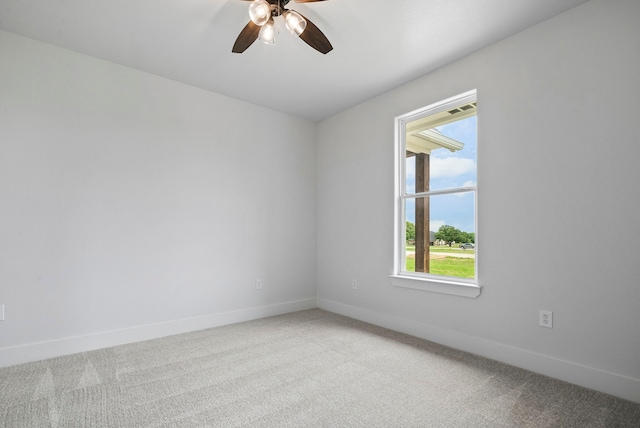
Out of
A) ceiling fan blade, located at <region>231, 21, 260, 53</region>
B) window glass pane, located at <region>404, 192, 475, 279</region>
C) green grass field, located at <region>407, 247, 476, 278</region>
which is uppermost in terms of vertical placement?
ceiling fan blade, located at <region>231, 21, 260, 53</region>

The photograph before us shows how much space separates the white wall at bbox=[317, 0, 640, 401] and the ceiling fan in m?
1.49

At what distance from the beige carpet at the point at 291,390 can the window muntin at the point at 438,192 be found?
2.62 feet

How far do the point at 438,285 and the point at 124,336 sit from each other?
9.70 ft

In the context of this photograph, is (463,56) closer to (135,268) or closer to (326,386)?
(326,386)

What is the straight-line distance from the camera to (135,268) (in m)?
3.14

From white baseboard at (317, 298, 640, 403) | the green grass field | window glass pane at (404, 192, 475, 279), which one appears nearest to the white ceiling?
window glass pane at (404, 192, 475, 279)

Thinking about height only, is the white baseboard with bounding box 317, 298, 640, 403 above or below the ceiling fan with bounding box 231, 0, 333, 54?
below

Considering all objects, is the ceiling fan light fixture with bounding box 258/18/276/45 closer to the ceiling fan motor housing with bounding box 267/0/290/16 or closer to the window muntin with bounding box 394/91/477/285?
the ceiling fan motor housing with bounding box 267/0/290/16

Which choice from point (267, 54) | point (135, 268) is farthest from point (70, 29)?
point (135, 268)

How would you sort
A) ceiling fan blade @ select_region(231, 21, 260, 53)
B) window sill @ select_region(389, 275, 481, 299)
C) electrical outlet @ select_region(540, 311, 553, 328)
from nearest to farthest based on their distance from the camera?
1. ceiling fan blade @ select_region(231, 21, 260, 53)
2. electrical outlet @ select_region(540, 311, 553, 328)
3. window sill @ select_region(389, 275, 481, 299)

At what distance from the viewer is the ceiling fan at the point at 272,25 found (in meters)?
2.01

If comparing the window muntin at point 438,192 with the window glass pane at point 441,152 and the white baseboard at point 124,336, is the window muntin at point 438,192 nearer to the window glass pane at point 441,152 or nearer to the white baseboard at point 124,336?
the window glass pane at point 441,152

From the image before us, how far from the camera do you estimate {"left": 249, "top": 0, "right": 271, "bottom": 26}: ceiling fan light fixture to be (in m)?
1.98

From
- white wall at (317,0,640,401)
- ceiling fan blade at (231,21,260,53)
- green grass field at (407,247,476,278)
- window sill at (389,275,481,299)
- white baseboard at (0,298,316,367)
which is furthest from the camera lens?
green grass field at (407,247,476,278)
